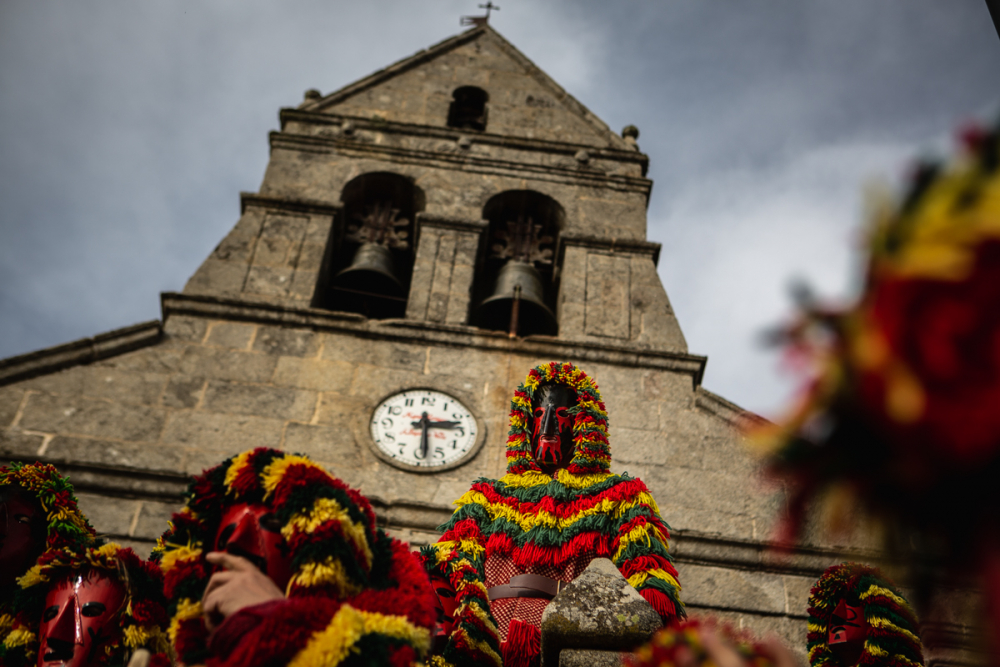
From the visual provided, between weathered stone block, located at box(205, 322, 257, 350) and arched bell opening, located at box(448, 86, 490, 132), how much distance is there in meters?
4.66

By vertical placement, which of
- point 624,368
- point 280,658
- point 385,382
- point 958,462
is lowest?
point 280,658

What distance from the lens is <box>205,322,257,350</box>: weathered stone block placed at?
8.29m

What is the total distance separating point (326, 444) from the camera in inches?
297

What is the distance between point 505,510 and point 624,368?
13.1 ft

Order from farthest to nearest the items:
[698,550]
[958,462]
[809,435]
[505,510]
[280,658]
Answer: [698,550]
[505,510]
[280,658]
[809,435]
[958,462]

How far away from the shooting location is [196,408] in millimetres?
7688

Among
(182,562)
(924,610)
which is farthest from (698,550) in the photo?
(924,610)

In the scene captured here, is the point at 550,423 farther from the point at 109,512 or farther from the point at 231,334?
the point at 231,334

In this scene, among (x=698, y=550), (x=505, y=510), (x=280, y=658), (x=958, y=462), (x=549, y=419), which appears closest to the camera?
(x=958, y=462)

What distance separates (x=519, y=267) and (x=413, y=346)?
178 centimetres

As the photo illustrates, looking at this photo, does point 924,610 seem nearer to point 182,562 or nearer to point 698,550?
point 182,562

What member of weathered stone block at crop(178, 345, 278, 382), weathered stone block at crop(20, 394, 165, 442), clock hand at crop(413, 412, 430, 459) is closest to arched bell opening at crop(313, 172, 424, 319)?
weathered stone block at crop(178, 345, 278, 382)

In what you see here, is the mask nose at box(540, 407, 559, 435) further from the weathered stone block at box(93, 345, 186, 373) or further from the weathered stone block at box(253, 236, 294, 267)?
the weathered stone block at box(253, 236, 294, 267)

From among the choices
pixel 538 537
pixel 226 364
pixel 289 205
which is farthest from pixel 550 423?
pixel 289 205
